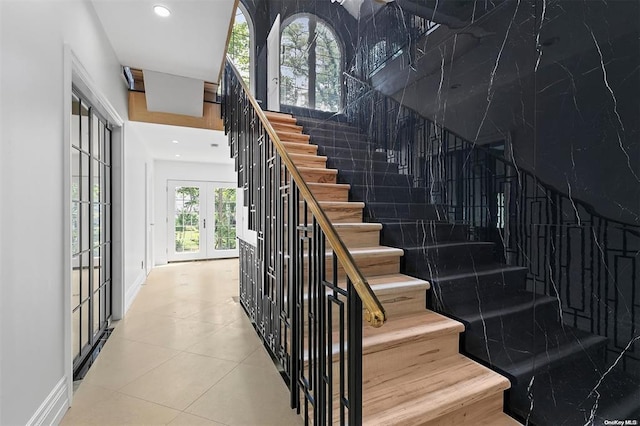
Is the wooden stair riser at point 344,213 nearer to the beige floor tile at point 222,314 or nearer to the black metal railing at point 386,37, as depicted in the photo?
the black metal railing at point 386,37

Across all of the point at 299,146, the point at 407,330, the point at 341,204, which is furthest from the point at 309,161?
the point at 407,330

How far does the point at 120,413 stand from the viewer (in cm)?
179

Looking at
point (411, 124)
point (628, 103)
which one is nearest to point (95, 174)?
point (411, 124)

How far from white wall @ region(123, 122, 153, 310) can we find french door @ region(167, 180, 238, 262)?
2.04m

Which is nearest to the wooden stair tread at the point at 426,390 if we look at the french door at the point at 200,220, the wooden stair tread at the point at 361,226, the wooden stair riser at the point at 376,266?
the wooden stair riser at the point at 376,266

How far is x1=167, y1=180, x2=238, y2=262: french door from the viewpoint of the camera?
7.31 meters

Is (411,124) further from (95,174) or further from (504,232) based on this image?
(95,174)

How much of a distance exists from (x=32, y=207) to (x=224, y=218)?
6467mm

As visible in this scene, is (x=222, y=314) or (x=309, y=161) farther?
(x=222, y=314)

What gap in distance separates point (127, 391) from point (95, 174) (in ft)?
6.39

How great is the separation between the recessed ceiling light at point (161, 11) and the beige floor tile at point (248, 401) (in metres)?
2.77

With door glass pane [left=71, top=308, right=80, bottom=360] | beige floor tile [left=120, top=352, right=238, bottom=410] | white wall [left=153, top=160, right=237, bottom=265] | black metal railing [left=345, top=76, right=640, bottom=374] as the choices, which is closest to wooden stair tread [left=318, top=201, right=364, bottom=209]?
black metal railing [left=345, top=76, right=640, bottom=374]

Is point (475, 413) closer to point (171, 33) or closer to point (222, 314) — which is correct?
point (222, 314)

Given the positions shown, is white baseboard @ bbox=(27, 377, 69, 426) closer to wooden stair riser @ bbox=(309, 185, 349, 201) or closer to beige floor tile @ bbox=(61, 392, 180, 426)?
beige floor tile @ bbox=(61, 392, 180, 426)
